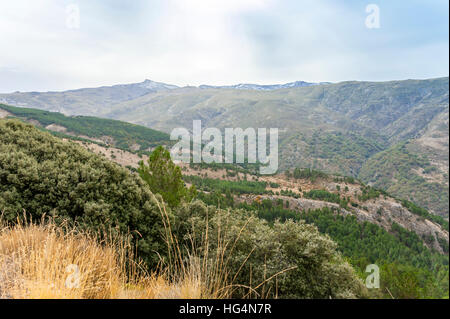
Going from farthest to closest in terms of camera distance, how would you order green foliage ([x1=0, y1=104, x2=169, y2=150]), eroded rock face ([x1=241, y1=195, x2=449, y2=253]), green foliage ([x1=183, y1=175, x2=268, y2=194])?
green foliage ([x1=0, y1=104, x2=169, y2=150]), green foliage ([x1=183, y1=175, x2=268, y2=194]), eroded rock face ([x1=241, y1=195, x2=449, y2=253])

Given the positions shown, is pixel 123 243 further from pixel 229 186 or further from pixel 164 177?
pixel 229 186

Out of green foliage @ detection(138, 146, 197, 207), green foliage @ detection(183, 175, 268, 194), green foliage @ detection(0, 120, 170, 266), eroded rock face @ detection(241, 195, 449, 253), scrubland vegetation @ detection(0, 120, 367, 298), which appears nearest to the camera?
scrubland vegetation @ detection(0, 120, 367, 298)

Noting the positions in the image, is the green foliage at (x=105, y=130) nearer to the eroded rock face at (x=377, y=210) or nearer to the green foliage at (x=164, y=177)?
the eroded rock face at (x=377, y=210)

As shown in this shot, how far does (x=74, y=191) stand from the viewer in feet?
17.7

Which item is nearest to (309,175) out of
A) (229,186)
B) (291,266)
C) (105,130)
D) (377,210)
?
(377,210)

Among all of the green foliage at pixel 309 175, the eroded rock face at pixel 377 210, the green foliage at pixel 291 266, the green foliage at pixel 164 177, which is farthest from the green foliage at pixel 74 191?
the green foliage at pixel 309 175

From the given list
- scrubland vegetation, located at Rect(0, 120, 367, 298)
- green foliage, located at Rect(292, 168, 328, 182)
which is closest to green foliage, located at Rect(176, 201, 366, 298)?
scrubland vegetation, located at Rect(0, 120, 367, 298)

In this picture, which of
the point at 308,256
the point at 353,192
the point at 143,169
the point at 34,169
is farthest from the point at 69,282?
the point at 353,192

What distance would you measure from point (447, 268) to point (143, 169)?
38.8ft

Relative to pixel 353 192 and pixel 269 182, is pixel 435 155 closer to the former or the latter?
pixel 353 192

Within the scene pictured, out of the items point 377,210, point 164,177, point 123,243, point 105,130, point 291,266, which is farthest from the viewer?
point 105,130

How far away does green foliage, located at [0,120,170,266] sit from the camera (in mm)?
5281

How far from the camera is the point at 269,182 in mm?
47031

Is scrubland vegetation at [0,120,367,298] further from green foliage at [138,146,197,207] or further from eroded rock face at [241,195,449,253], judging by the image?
eroded rock face at [241,195,449,253]
